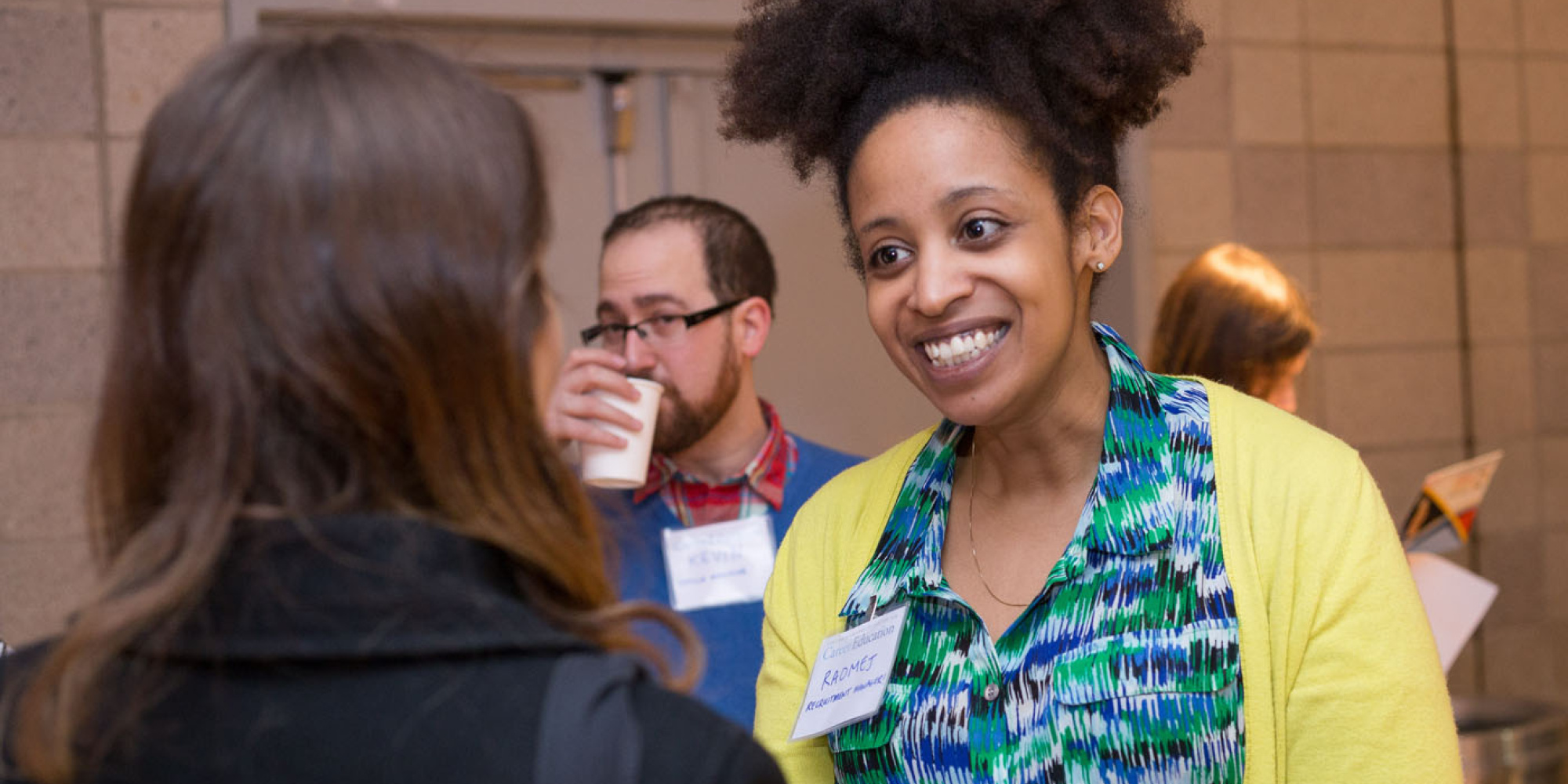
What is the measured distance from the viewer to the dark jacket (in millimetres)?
760

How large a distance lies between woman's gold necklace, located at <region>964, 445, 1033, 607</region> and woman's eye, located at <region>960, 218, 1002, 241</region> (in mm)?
313

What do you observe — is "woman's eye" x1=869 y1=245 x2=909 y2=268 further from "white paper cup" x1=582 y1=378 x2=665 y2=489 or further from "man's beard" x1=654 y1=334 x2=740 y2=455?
"man's beard" x1=654 y1=334 x2=740 y2=455

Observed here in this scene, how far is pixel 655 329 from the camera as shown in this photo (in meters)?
2.64

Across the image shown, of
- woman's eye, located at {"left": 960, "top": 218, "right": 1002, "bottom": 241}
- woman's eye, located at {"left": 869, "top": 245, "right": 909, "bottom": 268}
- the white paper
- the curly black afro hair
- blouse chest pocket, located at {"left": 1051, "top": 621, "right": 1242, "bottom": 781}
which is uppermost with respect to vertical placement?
the curly black afro hair

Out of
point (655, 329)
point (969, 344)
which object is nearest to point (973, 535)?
point (969, 344)

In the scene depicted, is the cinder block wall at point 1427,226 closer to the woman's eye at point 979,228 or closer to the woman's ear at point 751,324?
the woman's ear at point 751,324

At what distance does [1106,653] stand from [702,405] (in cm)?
134

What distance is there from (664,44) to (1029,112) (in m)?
2.12

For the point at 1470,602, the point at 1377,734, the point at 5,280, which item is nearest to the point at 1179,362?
the point at 1470,602

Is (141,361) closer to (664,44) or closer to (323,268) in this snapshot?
(323,268)

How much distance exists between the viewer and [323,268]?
0.80m

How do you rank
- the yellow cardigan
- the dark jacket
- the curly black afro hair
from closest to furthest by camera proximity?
the dark jacket, the yellow cardigan, the curly black afro hair

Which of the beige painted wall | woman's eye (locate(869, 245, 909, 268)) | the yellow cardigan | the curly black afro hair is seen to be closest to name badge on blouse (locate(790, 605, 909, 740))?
the yellow cardigan

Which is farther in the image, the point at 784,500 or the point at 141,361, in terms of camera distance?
the point at 784,500
